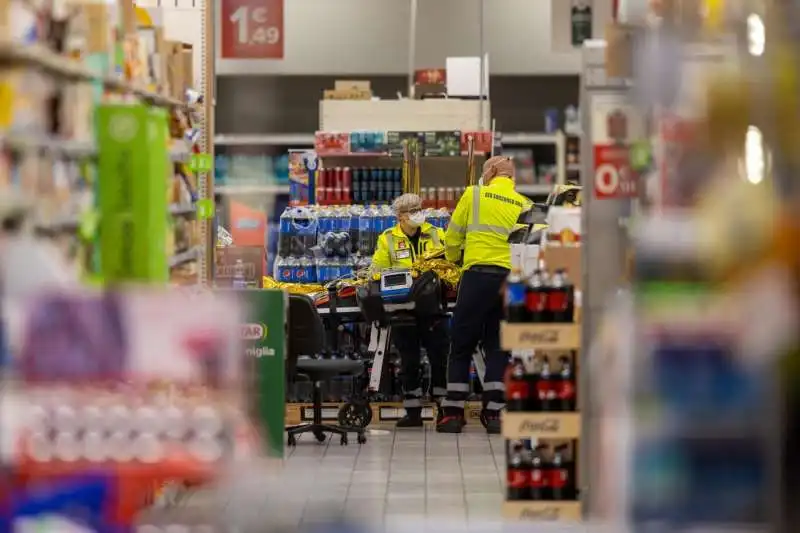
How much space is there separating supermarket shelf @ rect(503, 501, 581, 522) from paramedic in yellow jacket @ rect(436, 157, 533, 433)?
3.69m

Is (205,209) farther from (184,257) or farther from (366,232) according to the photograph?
(366,232)

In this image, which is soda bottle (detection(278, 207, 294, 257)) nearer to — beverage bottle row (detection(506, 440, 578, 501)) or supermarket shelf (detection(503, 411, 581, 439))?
beverage bottle row (detection(506, 440, 578, 501))

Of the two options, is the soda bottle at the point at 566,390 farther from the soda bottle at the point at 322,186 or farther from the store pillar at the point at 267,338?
the soda bottle at the point at 322,186

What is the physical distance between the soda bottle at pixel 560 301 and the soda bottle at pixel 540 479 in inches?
27.2

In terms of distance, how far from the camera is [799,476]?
160 inches

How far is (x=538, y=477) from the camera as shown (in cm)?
692

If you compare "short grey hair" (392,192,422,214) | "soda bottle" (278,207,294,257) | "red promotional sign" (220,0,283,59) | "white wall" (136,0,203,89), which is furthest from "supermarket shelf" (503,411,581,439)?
"red promotional sign" (220,0,283,59)

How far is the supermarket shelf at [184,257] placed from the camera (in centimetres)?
692

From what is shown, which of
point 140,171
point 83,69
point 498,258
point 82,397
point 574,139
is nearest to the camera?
point 82,397

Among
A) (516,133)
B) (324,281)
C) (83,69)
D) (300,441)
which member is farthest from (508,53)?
(83,69)

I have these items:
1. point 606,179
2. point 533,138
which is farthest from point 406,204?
point 533,138

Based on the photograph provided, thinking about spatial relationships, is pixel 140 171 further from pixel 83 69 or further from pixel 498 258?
pixel 498 258

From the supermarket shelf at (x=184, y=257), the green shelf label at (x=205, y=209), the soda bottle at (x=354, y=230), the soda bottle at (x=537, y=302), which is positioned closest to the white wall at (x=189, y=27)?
the green shelf label at (x=205, y=209)

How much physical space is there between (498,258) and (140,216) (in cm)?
550
